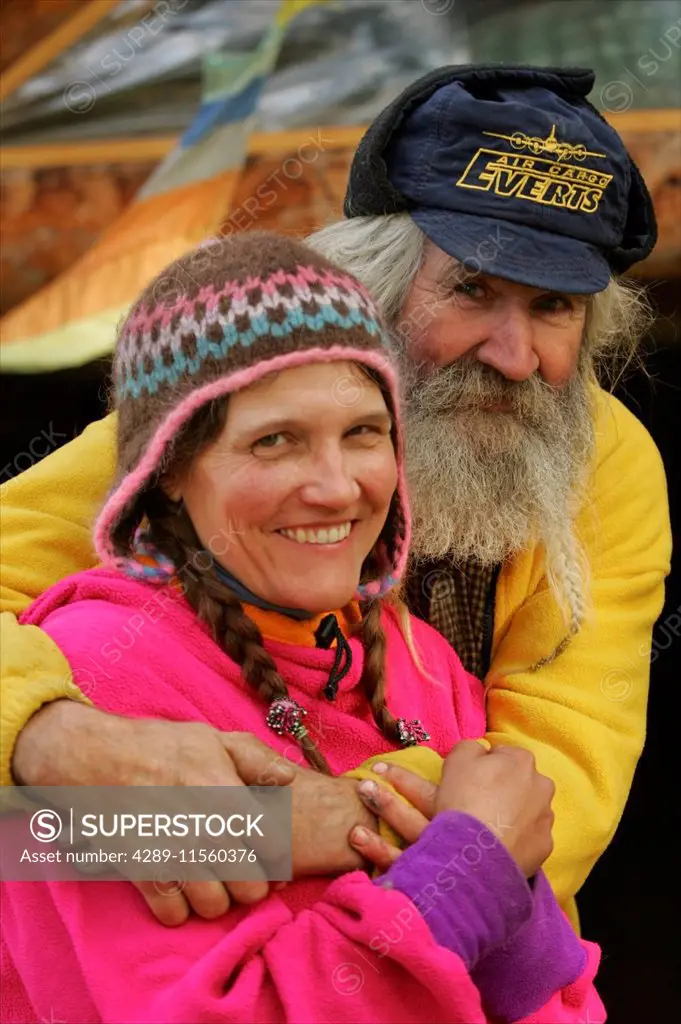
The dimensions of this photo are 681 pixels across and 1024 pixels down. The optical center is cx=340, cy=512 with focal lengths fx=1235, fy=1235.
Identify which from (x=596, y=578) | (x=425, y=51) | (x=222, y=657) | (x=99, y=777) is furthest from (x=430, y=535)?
(x=425, y=51)

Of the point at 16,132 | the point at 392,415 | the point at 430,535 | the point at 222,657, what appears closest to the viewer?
the point at 222,657

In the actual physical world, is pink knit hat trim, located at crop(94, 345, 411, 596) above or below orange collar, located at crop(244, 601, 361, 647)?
above

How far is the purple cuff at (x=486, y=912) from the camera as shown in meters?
1.75

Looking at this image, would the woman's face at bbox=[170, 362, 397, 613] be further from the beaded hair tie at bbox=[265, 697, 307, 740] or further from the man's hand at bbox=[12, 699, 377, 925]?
the man's hand at bbox=[12, 699, 377, 925]

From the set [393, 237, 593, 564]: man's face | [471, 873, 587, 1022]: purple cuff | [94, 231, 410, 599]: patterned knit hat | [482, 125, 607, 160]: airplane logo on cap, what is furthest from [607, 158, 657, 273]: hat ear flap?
[471, 873, 587, 1022]: purple cuff

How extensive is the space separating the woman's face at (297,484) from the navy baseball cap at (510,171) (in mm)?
867

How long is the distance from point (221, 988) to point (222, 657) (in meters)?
0.50

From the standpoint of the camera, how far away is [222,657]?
76.5 inches

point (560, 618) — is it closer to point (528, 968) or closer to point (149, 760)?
point (528, 968)

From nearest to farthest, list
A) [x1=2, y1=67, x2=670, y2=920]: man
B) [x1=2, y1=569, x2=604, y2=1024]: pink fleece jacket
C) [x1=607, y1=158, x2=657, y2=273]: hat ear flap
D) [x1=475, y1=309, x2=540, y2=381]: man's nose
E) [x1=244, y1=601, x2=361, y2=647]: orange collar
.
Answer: [x1=2, y1=569, x2=604, y2=1024]: pink fleece jacket, [x1=244, y1=601, x2=361, y2=647]: orange collar, [x1=2, y1=67, x2=670, y2=920]: man, [x1=475, y1=309, x2=540, y2=381]: man's nose, [x1=607, y1=158, x2=657, y2=273]: hat ear flap

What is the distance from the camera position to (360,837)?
1.83 metres

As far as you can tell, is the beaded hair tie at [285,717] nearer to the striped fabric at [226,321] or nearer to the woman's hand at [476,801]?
the woman's hand at [476,801]

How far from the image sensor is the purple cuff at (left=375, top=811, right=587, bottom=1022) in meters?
1.75

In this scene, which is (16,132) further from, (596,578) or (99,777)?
(99,777)
